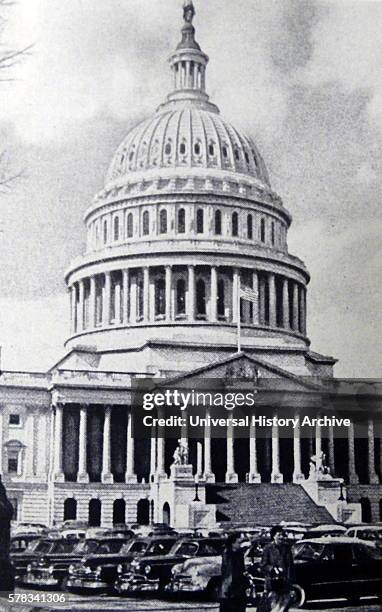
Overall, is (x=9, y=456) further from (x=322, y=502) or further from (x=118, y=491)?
(x=322, y=502)

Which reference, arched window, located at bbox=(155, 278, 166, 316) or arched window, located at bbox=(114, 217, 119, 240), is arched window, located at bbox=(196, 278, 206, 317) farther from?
arched window, located at bbox=(114, 217, 119, 240)

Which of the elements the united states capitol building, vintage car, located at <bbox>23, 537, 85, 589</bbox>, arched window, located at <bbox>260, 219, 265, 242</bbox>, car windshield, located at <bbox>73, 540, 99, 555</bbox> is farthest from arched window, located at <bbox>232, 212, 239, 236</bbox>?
vintage car, located at <bbox>23, 537, 85, 589</bbox>

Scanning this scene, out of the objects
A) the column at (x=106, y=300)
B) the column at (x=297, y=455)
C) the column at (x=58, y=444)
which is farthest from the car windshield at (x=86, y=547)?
the column at (x=106, y=300)

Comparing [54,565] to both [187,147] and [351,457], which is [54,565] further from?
[187,147]

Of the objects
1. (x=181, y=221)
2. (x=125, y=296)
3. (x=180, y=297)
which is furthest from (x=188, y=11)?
(x=181, y=221)

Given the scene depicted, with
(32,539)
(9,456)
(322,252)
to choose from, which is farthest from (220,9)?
(9,456)

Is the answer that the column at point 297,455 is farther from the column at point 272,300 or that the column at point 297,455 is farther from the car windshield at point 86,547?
the column at point 272,300
